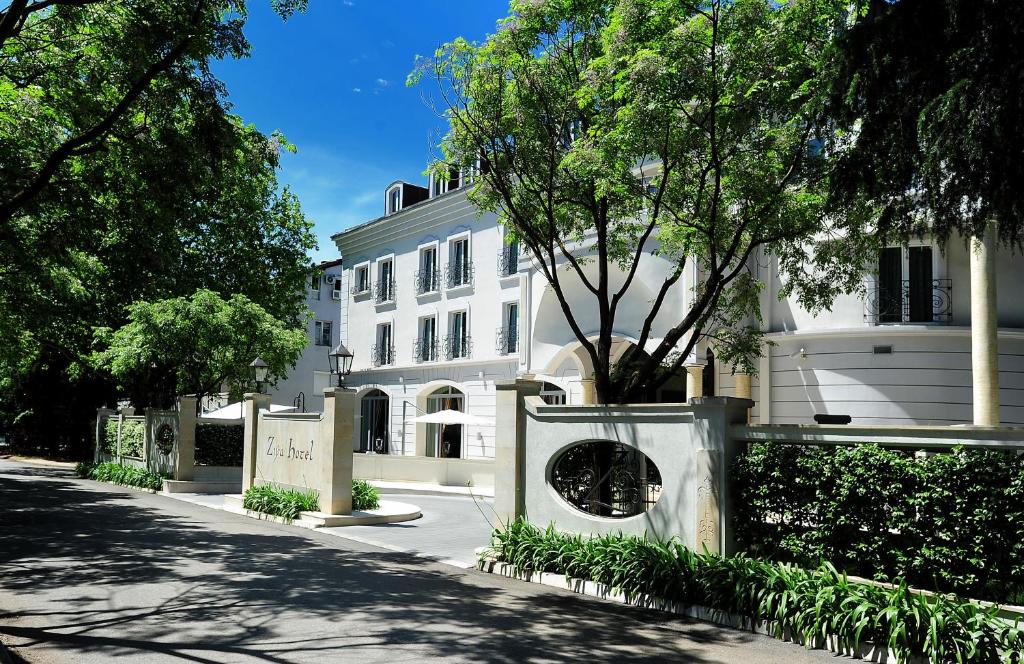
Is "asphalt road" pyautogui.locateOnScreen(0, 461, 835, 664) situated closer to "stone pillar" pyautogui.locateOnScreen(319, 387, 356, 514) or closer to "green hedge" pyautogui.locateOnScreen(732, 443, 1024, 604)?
"green hedge" pyautogui.locateOnScreen(732, 443, 1024, 604)

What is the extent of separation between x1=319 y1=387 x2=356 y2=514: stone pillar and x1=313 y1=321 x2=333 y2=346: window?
33.1m

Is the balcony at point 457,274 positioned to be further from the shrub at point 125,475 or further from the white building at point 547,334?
the shrub at point 125,475

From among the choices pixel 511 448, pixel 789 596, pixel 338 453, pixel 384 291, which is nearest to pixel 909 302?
pixel 511 448

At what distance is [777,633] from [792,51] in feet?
23.7

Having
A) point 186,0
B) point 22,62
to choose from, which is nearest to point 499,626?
point 186,0

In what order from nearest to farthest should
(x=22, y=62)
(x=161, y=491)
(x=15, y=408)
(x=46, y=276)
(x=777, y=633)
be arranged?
(x=777, y=633), (x=22, y=62), (x=46, y=276), (x=161, y=491), (x=15, y=408)

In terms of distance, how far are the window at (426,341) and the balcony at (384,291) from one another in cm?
254

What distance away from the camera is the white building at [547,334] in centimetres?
1895

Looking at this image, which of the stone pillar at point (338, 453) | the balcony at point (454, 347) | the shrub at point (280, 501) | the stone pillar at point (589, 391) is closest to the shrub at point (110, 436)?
the balcony at point (454, 347)

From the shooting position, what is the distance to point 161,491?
78.9ft

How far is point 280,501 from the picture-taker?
57.3ft

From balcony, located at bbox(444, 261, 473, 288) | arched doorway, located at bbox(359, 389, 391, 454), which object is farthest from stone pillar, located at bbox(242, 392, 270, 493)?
arched doorway, located at bbox(359, 389, 391, 454)

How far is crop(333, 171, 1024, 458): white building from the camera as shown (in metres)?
19.0

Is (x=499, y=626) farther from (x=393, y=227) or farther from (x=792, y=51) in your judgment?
(x=393, y=227)
